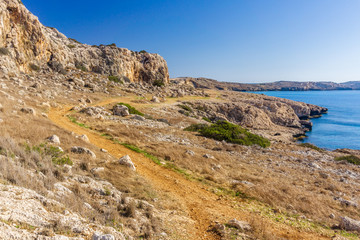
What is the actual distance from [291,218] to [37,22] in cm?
5972

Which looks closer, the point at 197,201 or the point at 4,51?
the point at 197,201

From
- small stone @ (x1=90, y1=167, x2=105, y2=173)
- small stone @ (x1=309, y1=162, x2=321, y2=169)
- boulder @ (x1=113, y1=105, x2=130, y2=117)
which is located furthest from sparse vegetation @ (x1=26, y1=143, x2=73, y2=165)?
small stone @ (x1=309, y1=162, x2=321, y2=169)

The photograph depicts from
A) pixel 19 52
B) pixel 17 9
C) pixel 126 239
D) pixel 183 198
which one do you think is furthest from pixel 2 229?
pixel 17 9

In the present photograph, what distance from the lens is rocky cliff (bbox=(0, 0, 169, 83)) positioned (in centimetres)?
3917

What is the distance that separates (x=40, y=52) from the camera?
153 ft

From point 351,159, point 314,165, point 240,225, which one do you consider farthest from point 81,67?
point 240,225

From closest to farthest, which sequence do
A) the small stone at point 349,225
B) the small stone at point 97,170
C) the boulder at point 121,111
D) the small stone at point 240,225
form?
the small stone at point 240,225 < the small stone at point 349,225 < the small stone at point 97,170 < the boulder at point 121,111

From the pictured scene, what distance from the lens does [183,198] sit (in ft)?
29.0

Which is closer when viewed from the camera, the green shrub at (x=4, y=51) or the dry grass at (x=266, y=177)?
the dry grass at (x=266, y=177)

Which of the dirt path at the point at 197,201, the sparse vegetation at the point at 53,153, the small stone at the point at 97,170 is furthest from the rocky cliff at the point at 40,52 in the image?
the small stone at the point at 97,170

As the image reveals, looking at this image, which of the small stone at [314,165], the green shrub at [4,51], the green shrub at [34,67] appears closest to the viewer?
the small stone at [314,165]

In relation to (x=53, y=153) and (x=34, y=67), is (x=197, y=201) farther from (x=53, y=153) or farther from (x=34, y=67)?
(x=34, y=67)

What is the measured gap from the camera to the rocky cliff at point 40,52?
3917 cm

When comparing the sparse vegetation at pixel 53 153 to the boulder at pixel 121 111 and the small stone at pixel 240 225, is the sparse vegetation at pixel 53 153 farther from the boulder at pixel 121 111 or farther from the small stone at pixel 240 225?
the boulder at pixel 121 111
